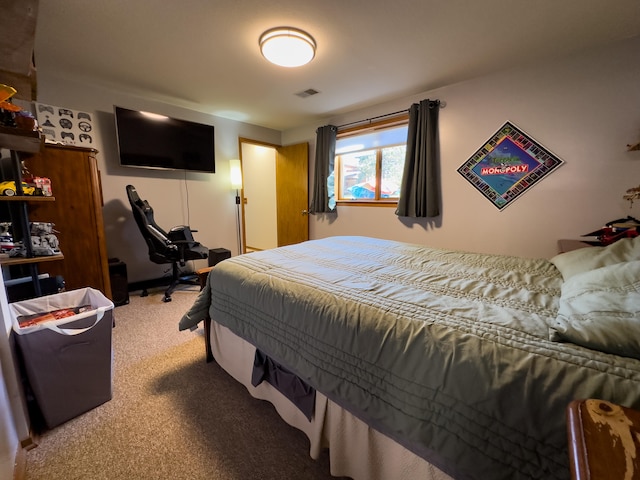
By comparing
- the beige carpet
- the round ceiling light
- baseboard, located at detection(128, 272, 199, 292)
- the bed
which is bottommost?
the beige carpet

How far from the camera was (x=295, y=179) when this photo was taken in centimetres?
427

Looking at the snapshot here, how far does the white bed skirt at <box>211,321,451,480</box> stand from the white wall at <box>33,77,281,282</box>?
2.89 metres

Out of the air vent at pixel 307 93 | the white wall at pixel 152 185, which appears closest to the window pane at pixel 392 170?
the air vent at pixel 307 93

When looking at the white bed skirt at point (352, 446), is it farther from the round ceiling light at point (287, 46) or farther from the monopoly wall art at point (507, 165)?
the monopoly wall art at point (507, 165)

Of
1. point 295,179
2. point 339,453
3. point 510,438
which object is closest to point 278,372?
point 339,453

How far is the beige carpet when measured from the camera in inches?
43.5

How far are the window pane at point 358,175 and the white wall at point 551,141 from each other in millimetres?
793

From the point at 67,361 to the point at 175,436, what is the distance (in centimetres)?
66

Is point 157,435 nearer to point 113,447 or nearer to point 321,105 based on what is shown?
point 113,447

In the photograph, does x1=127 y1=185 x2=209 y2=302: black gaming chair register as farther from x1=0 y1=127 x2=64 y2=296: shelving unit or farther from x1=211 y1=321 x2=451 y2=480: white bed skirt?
x1=211 y1=321 x2=451 y2=480: white bed skirt

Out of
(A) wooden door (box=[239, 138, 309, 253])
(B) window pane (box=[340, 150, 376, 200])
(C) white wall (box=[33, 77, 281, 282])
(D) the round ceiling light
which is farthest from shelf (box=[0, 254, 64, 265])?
(B) window pane (box=[340, 150, 376, 200])

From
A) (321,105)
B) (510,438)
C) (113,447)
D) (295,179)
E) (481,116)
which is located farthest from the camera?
(295,179)

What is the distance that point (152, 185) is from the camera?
129 inches

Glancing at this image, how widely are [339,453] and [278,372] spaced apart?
43cm
